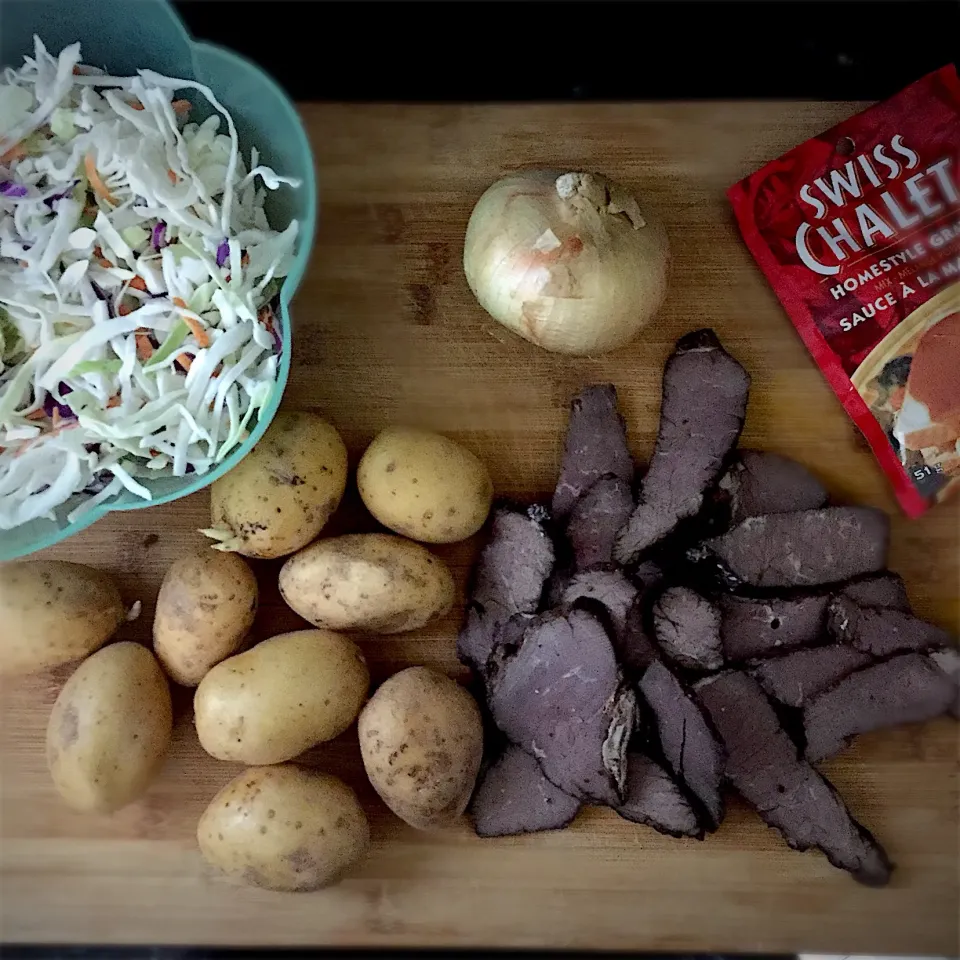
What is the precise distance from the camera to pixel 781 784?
1.13 metres

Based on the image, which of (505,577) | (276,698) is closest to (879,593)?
(505,577)

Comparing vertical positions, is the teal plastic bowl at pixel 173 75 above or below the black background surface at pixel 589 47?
below

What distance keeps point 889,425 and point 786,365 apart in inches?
5.9

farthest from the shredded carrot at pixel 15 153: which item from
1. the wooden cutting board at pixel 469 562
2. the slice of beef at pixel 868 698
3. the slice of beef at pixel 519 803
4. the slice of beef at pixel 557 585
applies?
the slice of beef at pixel 868 698

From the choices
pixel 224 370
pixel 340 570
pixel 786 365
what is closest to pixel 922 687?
pixel 786 365

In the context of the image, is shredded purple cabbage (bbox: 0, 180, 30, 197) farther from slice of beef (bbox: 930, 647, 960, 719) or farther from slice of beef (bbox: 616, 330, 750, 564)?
slice of beef (bbox: 930, 647, 960, 719)

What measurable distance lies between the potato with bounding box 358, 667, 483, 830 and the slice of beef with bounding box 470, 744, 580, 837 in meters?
0.06

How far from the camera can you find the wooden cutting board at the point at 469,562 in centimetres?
114

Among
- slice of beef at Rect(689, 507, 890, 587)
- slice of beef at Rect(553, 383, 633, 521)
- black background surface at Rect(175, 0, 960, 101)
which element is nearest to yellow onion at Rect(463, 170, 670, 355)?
slice of beef at Rect(553, 383, 633, 521)

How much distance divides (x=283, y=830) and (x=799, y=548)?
703mm

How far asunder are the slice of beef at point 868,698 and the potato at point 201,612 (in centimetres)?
70

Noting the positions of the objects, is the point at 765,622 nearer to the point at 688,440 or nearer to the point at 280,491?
the point at 688,440

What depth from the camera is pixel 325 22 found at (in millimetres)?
1172

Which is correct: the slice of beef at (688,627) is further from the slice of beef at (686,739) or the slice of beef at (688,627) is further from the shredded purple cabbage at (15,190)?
the shredded purple cabbage at (15,190)
